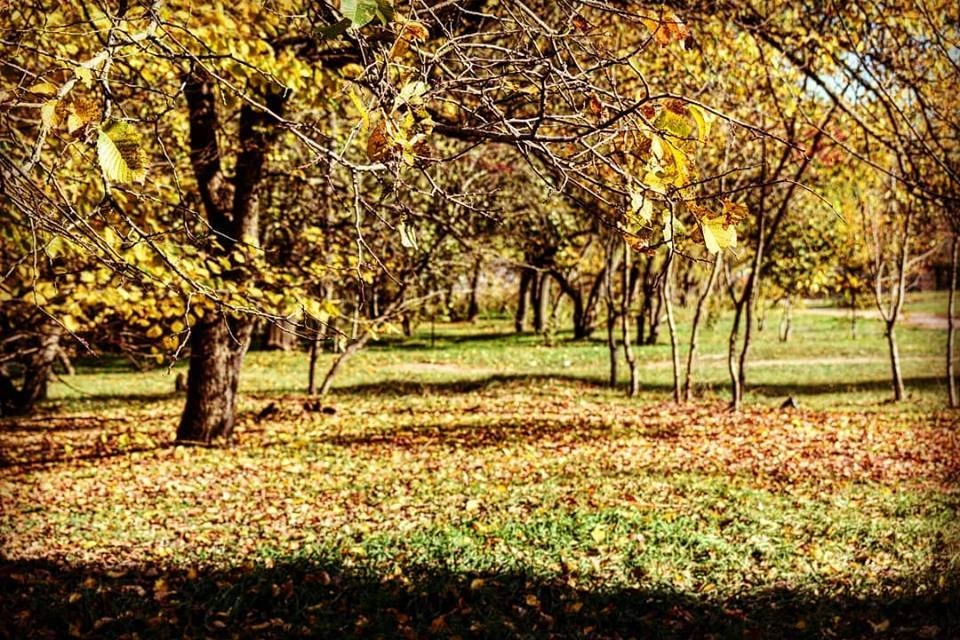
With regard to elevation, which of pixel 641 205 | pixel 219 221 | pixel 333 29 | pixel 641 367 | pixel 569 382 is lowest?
pixel 569 382

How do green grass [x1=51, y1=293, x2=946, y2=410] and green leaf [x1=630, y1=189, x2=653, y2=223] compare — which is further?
green grass [x1=51, y1=293, x2=946, y2=410]

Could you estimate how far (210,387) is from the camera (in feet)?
Result: 34.7

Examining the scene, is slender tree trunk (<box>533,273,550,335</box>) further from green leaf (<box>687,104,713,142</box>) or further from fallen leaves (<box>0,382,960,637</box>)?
green leaf (<box>687,104,713,142</box>)

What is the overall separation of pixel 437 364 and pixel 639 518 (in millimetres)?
15995

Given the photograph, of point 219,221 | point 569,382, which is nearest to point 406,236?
point 219,221

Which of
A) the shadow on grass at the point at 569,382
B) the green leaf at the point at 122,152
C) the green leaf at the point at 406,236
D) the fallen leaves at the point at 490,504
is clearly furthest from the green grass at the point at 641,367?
the green leaf at the point at 122,152

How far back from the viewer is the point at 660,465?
365 inches

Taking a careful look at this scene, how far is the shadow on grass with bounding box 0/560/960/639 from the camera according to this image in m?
4.96

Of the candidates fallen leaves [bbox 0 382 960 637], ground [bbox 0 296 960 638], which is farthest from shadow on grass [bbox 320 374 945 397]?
fallen leaves [bbox 0 382 960 637]

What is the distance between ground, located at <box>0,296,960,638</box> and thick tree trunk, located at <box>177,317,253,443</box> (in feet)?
1.61

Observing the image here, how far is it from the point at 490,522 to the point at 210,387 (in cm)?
510

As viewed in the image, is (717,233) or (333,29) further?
(717,233)

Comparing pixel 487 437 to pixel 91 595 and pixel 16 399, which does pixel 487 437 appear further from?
pixel 16 399

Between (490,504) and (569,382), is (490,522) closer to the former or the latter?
(490,504)
